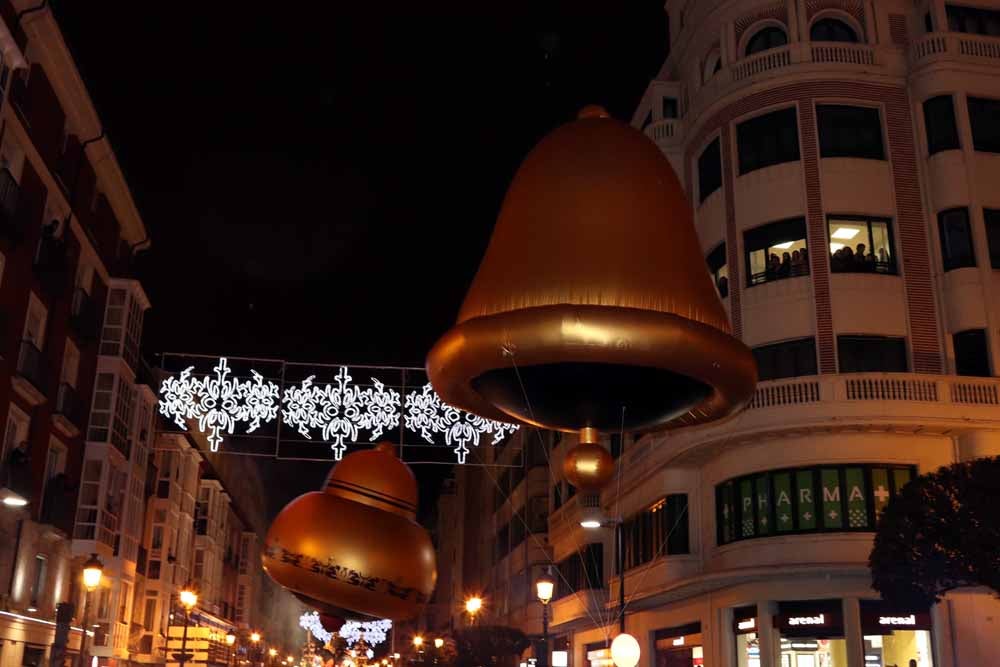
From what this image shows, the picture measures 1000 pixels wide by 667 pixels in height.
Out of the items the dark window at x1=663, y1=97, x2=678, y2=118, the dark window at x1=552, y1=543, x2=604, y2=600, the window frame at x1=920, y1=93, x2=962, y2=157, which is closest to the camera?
the window frame at x1=920, y1=93, x2=962, y2=157

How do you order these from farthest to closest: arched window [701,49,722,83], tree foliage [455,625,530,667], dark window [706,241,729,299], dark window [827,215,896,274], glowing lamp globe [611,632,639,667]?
tree foliage [455,625,530,667] < arched window [701,49,722,83] < dark window [706,241,729,299] < dark window [827,215,896,274] < glowing lamp globe [611,632,639,667]

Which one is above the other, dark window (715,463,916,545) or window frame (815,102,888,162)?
window frame (815,102,888,162)

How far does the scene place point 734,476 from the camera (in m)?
31.1

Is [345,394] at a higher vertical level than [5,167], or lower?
lower

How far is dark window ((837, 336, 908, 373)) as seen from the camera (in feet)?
98.2

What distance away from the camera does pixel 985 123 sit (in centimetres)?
3216

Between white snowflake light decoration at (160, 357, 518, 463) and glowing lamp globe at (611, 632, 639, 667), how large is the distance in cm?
1836

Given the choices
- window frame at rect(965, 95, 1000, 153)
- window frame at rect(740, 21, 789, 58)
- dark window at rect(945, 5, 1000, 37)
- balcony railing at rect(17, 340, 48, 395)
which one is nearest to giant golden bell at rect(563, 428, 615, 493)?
balcony railing at rect(17, 340, 48, 395)

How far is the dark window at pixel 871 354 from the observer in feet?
98.2

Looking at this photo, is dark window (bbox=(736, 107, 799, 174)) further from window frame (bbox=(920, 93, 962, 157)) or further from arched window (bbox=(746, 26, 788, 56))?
window frame (bbox=(920, 93, 962, 157))

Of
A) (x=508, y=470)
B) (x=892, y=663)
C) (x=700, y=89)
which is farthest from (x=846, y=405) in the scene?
(x=508, y=470)

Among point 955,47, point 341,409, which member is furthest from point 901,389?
point 341,409

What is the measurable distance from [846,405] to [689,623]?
33.4 feet

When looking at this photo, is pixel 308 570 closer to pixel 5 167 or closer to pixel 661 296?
pixel 661 296
